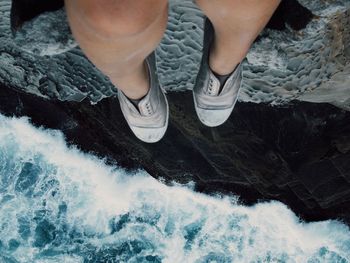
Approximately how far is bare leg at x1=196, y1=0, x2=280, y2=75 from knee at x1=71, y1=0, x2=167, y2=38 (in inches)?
5.7

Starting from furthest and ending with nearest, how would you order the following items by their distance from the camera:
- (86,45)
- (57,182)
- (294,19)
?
(57,182)
(294,19)
(86,45)

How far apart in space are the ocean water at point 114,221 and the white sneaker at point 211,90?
84.0 inches

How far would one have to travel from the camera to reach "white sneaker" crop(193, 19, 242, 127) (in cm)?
146

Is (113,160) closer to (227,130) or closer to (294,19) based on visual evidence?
(227,130)

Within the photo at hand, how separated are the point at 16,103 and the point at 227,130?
1.46 meters

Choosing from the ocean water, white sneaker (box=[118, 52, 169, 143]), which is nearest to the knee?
white sneaker (box=[118, 52, 169, 143])

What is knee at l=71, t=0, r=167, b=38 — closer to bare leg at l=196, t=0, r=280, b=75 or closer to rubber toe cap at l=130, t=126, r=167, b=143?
bare leg at l=196, t=0, r=280, b=75

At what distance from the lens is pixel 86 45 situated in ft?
3.44

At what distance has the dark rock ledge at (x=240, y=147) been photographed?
8.81ft

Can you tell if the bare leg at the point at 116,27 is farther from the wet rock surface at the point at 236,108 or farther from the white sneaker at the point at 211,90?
the wet rock surface at the point at 236,108

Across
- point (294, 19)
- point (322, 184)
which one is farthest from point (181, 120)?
point (294, 19)

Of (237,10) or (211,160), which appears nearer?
(237,10)

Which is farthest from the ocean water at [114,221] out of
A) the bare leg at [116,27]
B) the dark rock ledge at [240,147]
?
the bare leg at [116,27]

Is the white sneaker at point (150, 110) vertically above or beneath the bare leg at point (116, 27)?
beneath
